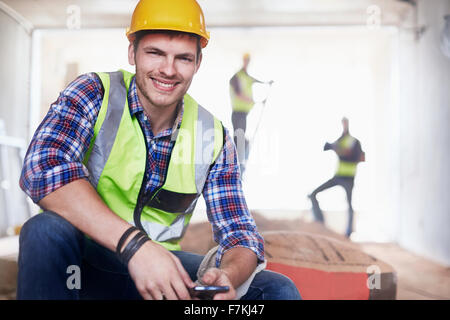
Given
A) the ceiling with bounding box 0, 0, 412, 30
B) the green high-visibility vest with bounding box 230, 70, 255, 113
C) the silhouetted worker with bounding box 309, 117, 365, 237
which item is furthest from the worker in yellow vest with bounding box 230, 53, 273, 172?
the silhouetted worker with bounding box 309, 117, 365, 237

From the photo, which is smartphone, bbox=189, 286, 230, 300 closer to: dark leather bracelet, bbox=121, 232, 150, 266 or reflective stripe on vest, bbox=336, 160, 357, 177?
dark leather bracelet, bbox=121, 232, 150, 266

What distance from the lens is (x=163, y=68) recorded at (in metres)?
1.22

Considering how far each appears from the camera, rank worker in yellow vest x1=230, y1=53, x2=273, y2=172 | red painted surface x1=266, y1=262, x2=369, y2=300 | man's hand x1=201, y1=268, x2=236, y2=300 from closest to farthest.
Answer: man's hand x1=201, y1=268, x2=236, y2=300
red painted surface x1=266, y1=262, x2=369, y2=300
worker in yellow vest x1=230, y1=53, x2=273, y2=172

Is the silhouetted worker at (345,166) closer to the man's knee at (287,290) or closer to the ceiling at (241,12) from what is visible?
the ceiling at (241,12)

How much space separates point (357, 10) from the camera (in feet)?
8.34

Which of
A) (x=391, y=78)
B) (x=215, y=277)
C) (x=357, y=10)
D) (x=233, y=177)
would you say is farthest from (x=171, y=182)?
(x=391, y=78)

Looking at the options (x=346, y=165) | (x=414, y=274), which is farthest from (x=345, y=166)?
(x=414, y=274)

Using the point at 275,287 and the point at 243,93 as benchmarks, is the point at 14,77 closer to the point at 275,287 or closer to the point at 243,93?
the point at 243,93

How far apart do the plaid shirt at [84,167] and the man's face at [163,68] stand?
0.05m

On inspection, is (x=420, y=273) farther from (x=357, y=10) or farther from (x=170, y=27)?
(x=170, y=27)

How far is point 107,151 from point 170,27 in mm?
439

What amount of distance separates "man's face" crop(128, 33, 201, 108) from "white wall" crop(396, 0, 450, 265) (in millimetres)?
1977

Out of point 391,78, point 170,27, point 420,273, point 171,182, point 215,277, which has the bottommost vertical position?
point 420,273

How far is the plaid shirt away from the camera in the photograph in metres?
0.92
